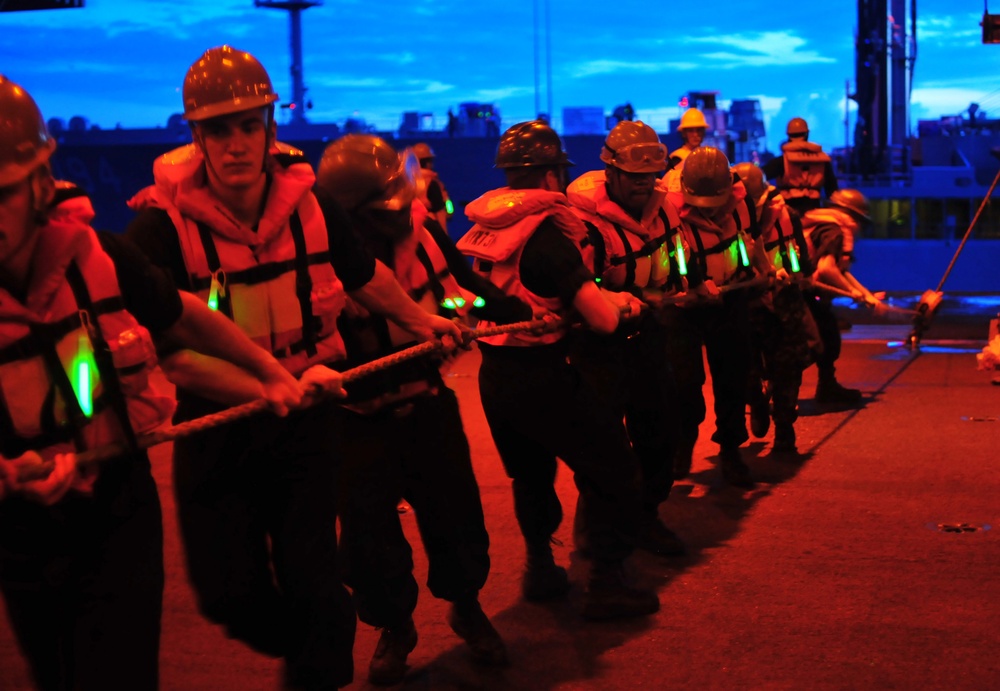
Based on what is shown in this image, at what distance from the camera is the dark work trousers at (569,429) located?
476 cm

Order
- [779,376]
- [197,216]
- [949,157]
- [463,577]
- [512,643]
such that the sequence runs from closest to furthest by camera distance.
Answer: [197,216] → [463,577] → [512,643] → [779,376] → [949,157]

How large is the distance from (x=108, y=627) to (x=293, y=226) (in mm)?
1253

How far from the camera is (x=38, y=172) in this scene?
2.72 m

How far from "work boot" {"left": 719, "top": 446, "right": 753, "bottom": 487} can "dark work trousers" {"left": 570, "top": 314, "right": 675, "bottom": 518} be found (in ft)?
4.55

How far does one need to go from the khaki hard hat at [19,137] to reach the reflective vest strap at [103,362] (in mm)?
244

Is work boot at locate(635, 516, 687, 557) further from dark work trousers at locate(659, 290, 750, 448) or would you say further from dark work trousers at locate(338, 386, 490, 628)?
dark work trousers at locate(338, 386, 490, 628)

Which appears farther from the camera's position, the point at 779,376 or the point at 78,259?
the point at 779,376

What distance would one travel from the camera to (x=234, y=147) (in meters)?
3.46

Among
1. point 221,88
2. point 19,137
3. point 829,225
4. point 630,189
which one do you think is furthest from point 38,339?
point 829,225

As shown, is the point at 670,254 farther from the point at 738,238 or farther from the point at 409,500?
the point at 409,500

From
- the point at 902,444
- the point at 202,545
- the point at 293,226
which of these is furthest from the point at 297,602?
the point at 902,444

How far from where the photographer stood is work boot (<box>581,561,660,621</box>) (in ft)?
16.2

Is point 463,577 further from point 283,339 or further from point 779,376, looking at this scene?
point 779,376

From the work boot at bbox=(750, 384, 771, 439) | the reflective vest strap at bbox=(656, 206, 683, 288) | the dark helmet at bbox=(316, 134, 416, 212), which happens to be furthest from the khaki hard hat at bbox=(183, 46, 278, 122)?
the work boot at bbox=(750, 384, 771, 439)
